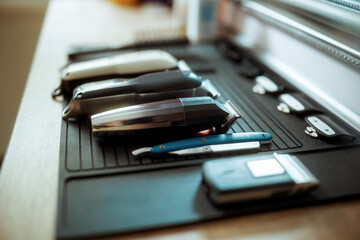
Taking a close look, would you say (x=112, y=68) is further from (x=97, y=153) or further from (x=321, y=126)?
(x=321, y=126)

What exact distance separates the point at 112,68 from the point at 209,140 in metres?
0.29

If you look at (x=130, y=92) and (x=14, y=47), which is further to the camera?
(x=14, y=47)

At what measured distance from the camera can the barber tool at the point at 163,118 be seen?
48cm

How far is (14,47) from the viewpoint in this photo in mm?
1570

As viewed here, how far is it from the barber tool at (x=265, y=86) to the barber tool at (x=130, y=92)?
167 mm

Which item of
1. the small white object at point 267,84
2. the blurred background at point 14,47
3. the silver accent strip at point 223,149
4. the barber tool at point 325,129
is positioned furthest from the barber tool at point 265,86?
the blurred background at point 14,47

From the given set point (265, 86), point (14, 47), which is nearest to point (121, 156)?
point (265, 86)

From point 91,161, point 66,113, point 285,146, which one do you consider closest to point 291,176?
point 285,146

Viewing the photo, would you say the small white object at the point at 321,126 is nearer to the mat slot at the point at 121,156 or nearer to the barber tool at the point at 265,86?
the barber tool at the point at 265,86

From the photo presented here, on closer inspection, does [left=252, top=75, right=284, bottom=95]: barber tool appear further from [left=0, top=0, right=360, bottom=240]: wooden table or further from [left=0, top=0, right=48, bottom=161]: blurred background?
[left=0, top=0, right=48, bottom=161]: blurred background

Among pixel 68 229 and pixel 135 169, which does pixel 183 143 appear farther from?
pixel 68 229

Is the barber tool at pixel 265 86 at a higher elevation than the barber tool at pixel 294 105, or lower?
higher

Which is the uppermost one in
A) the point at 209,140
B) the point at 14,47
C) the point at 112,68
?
the point at 14,47

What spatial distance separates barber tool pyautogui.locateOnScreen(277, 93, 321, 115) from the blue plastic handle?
4.8 inches
